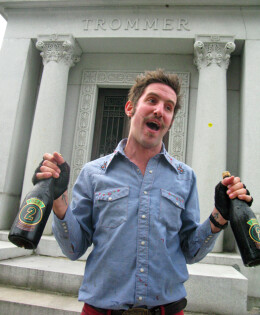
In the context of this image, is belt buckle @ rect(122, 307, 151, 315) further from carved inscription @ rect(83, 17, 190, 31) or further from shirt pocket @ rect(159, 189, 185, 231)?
carved inscription @ rect(83, 17, 190, 31)

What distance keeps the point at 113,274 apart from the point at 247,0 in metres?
7.29

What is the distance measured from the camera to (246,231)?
1.50 meters

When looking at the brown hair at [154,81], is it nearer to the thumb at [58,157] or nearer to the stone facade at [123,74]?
the thumb at [58,157]

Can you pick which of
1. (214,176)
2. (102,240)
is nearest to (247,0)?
(214,176)

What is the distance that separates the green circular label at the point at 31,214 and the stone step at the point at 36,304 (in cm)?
268

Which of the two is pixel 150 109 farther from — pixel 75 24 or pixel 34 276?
pixel 75 24

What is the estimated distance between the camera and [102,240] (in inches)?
62.5

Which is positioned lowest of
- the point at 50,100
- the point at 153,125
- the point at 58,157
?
the point at 58,157

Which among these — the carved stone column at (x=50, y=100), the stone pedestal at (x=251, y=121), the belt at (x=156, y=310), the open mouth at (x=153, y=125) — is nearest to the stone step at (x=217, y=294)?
the stone pedestal at (x=251, y=121)

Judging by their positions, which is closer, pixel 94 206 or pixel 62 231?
pixel 62 231

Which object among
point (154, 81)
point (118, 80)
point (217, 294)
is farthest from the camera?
point (118, 80)

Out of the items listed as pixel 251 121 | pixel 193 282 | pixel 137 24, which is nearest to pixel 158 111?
pixel 193 282

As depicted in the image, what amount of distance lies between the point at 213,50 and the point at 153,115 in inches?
226

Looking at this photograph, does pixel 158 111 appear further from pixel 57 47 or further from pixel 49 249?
pixel 57 47
